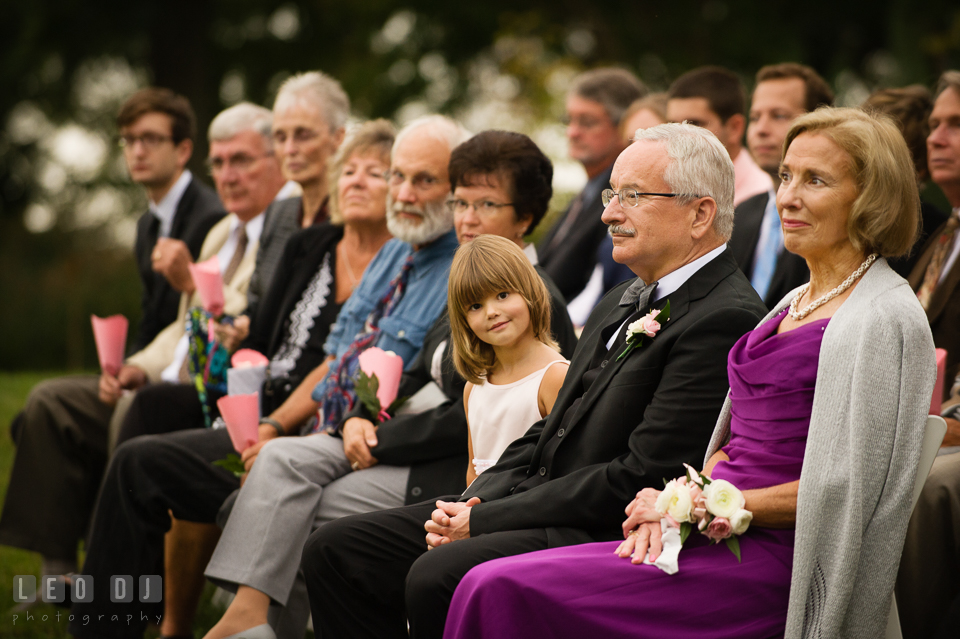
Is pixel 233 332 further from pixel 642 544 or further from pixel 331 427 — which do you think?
pixel 642 544

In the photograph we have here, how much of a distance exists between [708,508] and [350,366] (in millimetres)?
2095

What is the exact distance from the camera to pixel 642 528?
2.59 metres

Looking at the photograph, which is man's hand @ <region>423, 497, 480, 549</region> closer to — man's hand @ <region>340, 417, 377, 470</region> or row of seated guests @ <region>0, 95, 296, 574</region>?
man's hand @ <region>340, 417, 377, 470</region>

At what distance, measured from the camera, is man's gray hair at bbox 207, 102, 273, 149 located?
5871 millimetres

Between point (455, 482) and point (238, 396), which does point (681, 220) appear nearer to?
point (455, 482)

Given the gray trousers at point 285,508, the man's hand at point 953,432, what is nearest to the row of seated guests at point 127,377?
the gray trousers at point 285,508

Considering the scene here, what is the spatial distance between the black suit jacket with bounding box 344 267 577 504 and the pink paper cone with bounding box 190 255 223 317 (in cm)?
140

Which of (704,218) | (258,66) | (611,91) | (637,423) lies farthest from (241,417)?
(258,66)

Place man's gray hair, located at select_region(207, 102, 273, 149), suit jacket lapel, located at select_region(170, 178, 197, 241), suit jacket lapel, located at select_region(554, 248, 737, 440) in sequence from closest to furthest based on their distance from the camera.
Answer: suit jacket lapel, located at select_region(554, 248, 737, 440)
man's gray hair, located at select_region(207, 102, 273, 149)
suit jacket lapel, located at select_region(170, 178, 197, 241)

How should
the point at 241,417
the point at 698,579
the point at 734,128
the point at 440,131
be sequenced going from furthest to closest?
the point at 734,128 → the point at 440,131 → the point at 241,417 → the point at 698,579

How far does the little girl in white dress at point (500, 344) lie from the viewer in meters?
3.34

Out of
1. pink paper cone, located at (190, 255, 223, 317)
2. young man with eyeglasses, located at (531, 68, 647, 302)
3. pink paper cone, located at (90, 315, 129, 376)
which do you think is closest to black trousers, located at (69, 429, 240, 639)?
pink paper cone, located at (190, 255, 223, 317)

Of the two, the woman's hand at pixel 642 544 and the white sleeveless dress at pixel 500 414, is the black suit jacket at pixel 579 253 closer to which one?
the white sleeveless dress at pixel 500 414

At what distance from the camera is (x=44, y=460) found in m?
5.28
